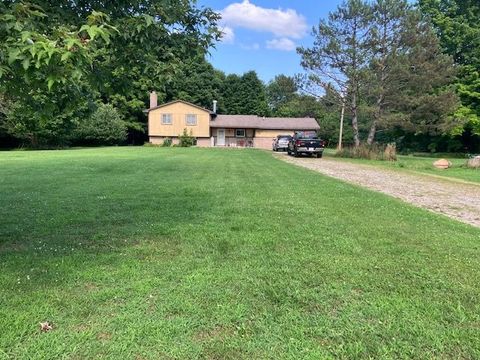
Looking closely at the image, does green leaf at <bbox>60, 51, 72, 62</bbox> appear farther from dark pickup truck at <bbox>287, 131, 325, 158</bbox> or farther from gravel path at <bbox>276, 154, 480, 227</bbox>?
dark pickup truck at <bbox>287, 131, 325, 158</bbox>

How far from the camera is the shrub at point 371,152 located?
92.0ft

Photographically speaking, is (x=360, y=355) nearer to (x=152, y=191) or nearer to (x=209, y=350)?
(x=209, y=350)

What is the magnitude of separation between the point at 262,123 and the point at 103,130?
64.6 feet

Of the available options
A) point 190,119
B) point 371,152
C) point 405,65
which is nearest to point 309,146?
point 371,152

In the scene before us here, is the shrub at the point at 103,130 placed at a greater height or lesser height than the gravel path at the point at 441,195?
greater

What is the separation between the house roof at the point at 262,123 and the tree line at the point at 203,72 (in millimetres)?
2704

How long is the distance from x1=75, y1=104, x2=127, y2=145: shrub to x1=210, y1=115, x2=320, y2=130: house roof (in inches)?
449

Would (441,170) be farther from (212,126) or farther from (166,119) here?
(166,119)

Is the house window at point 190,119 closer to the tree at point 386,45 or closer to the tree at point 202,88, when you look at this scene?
the tree at point 202,88

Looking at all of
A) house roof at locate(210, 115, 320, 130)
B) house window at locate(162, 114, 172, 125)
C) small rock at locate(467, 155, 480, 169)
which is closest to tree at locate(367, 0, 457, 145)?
small rock at locate(467, 155, 480, 169)

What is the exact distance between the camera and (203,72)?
67.2m

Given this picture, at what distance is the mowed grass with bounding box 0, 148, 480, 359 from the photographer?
122 inches

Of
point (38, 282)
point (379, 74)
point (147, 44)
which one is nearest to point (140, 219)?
point (38, 282)

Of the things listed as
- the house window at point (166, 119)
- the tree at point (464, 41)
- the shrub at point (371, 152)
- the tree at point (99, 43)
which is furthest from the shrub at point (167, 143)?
the tree at point (99, 43)
